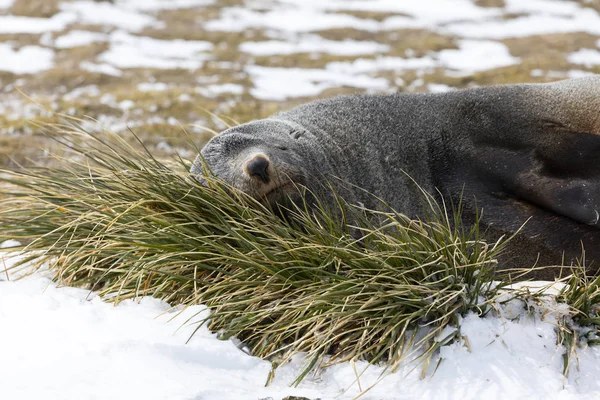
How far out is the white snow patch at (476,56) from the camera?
15.7 metres

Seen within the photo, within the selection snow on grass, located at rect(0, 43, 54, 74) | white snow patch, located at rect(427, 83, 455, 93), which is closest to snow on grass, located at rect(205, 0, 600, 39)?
snow on grass, located at rect(0, 43, 54, 74)

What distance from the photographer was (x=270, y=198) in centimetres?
416

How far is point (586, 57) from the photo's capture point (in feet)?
52.2

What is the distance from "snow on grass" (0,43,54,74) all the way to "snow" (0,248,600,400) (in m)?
13.6

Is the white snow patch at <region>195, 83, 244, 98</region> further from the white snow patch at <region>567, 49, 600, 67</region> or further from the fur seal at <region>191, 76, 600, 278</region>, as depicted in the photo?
the fur seal at <region>191, 76, 600, 278</region>

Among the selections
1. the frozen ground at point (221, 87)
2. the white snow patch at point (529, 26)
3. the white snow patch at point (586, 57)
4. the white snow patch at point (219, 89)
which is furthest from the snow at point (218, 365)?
the white snow patch at point (529, 26)

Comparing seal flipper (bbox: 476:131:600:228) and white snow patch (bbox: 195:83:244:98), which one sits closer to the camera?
seal flipper (bbox: 476:131:600:228)

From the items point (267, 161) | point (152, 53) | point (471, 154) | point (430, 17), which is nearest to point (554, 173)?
point (471, 154)

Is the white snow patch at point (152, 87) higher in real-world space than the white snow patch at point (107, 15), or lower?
lower

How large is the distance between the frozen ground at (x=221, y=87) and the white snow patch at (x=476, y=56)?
0.07m

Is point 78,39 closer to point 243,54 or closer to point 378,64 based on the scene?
point 243,54

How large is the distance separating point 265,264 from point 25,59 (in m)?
14.8

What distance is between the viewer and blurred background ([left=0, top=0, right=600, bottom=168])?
12.5 metres

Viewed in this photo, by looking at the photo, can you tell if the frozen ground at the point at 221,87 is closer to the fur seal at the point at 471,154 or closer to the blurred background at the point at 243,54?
the blurred background at the point at 243,54
